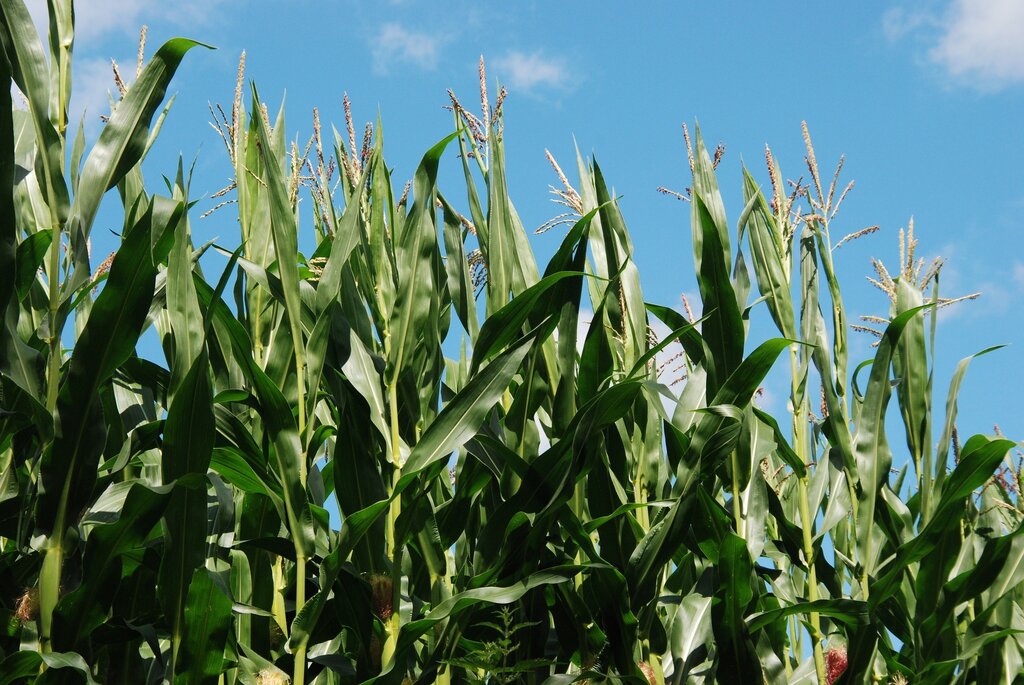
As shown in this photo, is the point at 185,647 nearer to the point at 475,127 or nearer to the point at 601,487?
the point at 601,487

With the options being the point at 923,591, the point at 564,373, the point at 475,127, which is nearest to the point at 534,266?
the point at 475,127

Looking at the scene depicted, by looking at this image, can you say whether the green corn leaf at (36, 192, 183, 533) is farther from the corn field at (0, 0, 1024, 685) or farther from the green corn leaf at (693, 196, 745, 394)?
the green corn leaf at (693, 196, 745, 394)

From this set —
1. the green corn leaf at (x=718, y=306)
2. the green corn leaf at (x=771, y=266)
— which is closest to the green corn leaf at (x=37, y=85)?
the green corn leaf at (x=718, y=306)

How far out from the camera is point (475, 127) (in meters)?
2.01

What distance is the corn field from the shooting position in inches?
58.2

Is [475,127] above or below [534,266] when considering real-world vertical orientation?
above

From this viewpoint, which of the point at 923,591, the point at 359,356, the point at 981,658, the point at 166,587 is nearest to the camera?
the point at 166,587

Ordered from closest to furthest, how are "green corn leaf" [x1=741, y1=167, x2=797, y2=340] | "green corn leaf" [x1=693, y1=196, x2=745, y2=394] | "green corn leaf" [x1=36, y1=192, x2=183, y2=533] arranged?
"green corn leaf" [x1=36, y1=192, x2=183, y2=533] < "green corn leaf" [x1=693, y1=196, x2=745, y2=394] < "green corn leaf" [x1=741, y1=167, x2=797, y2=340]

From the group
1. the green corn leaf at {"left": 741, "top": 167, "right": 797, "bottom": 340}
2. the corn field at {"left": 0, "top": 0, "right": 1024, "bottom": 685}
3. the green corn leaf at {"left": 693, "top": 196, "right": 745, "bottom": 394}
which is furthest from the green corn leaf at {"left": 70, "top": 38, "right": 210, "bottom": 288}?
the green corn leaf at {"left": 741, "top": 167, "right": 797, "bottom": 340}

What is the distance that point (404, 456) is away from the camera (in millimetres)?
1842

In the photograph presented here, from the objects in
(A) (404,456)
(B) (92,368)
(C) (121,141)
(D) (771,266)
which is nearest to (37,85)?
(C) (121,141)

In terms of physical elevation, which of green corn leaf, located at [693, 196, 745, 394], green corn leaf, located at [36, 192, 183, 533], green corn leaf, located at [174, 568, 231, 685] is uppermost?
green corn leaf, located at [693, 196, 745, 394]

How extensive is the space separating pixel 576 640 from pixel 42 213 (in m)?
1.37

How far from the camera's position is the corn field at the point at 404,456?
4.85 ft
